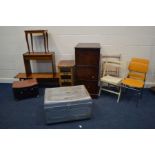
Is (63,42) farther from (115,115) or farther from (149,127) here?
(149,127)

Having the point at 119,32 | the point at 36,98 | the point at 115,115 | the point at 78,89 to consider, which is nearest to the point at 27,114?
the point at 36,98

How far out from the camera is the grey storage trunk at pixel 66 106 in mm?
2242

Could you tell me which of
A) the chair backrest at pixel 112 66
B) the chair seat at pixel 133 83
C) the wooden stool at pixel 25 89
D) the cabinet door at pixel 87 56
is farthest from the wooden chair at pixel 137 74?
the wooden stool at pixel 25 89

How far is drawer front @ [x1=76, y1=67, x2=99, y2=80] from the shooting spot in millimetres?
2875

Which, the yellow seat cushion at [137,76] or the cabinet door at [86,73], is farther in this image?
the yellow seat cushion at [137,76]

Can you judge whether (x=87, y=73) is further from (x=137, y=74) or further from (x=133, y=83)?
(x=137, y=74)

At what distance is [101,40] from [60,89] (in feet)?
4.98

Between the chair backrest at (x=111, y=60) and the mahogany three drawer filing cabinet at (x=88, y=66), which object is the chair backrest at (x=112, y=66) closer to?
the chair backrest at (x=111, y=60)

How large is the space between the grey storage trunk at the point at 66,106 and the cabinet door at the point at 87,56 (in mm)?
685

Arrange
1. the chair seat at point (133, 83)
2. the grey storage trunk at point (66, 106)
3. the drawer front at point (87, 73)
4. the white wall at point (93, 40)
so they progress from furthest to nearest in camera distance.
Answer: the white wall at point (93, 40)
the drawer front at point (87, 73)
the chair seat at point (133, 83)
the grey storage trunk at point (66, 106)

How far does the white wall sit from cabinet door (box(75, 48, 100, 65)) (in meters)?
0.67

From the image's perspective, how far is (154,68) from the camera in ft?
11.3

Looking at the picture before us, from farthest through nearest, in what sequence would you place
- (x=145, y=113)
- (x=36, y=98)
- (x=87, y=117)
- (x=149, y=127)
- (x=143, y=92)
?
(x=143, y=92) < (x=36, y=98) < (x=145, y=113) < (x=87, y=117) < (x=149, y=127)

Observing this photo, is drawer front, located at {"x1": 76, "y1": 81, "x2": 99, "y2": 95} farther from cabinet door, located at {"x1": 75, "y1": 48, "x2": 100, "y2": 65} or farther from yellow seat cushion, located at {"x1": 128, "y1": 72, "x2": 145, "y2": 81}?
yellow seat cushion, located at {"x1": 128, "y1": 72, "x2": 145, "y2": 81}
